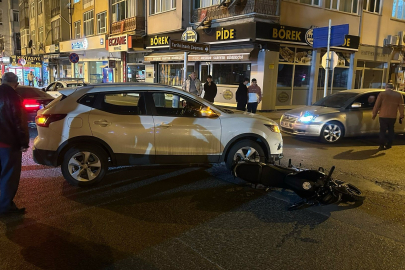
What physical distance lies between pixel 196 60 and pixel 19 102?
15521mm

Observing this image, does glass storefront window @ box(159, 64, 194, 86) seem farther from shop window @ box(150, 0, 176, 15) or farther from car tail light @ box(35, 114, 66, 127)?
car tail light @ box(35, 114, 66, 127)

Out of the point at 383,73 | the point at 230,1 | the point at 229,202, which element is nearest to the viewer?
the point at 229,202

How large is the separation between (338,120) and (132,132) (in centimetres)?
662

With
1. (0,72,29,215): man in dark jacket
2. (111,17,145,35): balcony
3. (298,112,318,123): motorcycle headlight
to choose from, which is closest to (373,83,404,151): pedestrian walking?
(298,112,318,123): motorcycle headlight

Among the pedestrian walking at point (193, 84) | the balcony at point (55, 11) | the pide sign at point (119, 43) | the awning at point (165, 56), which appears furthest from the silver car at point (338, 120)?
the balcony at point (55, 11)

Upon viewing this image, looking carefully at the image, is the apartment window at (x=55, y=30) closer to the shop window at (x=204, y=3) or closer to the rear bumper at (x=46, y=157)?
the shop window at (x=204, y=3)

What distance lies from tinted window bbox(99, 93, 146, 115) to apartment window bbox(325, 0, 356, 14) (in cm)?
1658

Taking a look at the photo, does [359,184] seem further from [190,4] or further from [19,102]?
[190,4]

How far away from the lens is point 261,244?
3.89 meters

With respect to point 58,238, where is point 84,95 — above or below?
above

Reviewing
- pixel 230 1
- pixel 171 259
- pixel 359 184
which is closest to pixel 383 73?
pixel 230 1

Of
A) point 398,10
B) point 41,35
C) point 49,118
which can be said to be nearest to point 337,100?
point 49,118

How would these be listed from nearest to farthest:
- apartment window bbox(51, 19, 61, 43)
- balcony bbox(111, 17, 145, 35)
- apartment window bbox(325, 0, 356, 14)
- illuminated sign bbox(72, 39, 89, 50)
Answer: apartment window bbox(325, 0, 356, 14)
balcony bbox(111, 17, 145, 35)
illuminated sign bbox(72, 39, 89, 50)
apartment window bbox(51, 19, 61, 43)

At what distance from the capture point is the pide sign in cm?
2403
